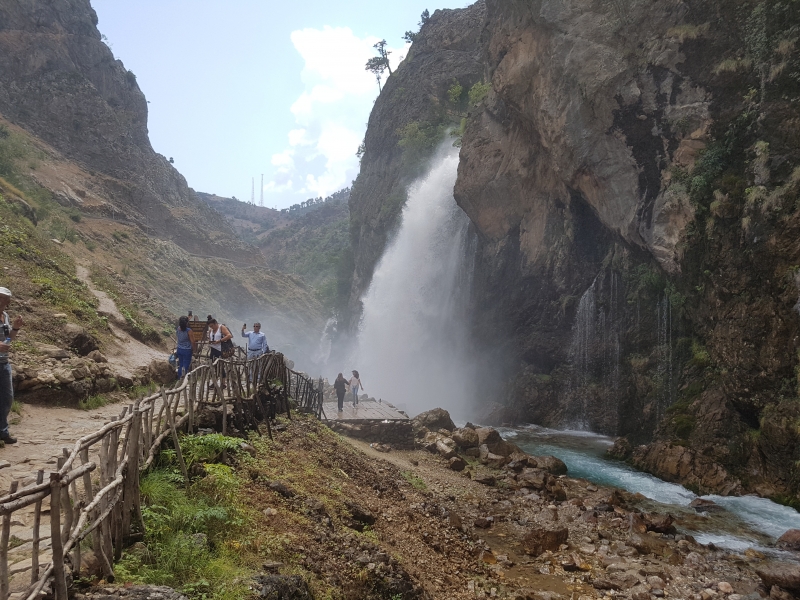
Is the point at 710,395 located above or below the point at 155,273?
below

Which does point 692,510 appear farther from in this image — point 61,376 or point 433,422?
point 61,376

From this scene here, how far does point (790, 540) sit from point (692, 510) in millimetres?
2170

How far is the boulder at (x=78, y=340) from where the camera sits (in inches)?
435

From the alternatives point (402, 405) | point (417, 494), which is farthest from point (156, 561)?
point (402, 405)

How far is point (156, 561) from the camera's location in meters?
4.14

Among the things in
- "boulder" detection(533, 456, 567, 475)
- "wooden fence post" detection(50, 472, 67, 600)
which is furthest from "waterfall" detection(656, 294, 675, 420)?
"wooden fence post" detection(50, 472, 67, 600)

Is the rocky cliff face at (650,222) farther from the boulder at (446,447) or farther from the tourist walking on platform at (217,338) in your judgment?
the tourist walking on platform at (217,338)

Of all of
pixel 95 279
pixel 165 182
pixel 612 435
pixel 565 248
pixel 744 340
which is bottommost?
pixel 612 435

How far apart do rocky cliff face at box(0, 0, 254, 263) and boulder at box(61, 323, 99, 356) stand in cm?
3480

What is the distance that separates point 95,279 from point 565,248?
70.4ft

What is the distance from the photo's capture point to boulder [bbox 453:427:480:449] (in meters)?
16.5

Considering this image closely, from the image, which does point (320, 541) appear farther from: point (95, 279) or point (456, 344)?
point (456, 344)

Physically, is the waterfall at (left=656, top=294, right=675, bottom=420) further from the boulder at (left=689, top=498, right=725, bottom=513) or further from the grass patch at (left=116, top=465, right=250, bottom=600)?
the grass patch at (left=116, top=465, right=250, bottom=600)

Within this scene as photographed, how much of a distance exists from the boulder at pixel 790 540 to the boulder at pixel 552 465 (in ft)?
18.3
